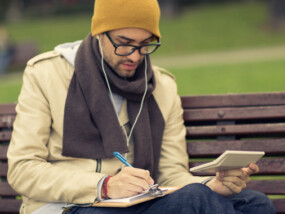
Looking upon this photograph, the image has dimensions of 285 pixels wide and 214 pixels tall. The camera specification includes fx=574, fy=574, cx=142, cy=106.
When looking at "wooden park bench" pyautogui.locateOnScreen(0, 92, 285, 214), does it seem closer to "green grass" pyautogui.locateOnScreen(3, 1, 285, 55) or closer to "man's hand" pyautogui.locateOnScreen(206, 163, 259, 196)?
"man's hand" pyautogui.locateOnScreen(206, 163, 259, 196)

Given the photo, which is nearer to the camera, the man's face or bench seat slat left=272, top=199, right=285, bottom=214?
the man's face

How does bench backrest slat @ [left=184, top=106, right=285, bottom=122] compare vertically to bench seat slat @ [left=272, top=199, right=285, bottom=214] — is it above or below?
above

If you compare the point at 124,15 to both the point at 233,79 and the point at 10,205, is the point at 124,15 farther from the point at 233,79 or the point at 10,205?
the point at 233,79

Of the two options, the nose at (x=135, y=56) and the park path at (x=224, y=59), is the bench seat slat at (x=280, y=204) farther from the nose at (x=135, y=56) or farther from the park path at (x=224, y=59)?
the park path at (x=224, y=59)

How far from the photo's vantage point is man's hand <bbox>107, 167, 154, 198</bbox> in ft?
9.14

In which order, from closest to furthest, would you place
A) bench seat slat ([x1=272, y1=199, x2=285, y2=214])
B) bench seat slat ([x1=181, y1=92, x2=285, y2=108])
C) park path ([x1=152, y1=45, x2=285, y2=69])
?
bench seat slat ([x1=272, y1=199, x2=285, y2=214]) < bench seat slat ([x1=181, y1=92, x2=285, y2=108]) < park path ([x1=152, y1=45, x2=285, y2=69])

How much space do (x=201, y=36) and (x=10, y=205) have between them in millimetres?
18483

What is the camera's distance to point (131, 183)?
279cm

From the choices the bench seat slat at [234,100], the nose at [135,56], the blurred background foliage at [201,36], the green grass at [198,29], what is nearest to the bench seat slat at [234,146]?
the bench seat slat at [234,100]

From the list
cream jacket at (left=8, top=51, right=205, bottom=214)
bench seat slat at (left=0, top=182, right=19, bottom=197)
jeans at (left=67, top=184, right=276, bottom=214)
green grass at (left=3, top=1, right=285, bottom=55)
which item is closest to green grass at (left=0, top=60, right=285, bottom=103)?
cream jacket at (left=8, top=51, right=205, bottom=214)

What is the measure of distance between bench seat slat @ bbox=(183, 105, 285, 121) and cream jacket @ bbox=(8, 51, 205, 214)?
→ 0.40 feet

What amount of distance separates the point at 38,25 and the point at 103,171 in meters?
25.5

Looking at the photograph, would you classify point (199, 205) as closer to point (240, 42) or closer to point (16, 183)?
point (16, 183)

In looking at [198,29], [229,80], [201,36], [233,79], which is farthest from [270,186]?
[198,29]
